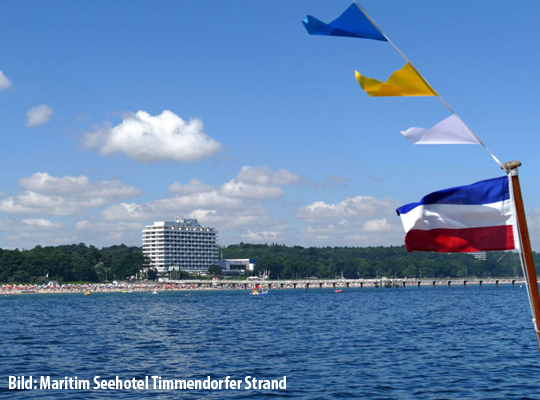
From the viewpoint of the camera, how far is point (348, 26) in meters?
11.9

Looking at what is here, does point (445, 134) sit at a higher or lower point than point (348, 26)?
lower

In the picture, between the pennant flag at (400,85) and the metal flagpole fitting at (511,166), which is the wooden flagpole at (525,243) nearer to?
the metal flagpole fitting at (511,166)

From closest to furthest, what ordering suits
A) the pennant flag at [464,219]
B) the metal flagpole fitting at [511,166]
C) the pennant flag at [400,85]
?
1. the metal flagpole fitting at [511,166]
2. the pennant flag at [400,85]
3. the pennant flag at [464,219]

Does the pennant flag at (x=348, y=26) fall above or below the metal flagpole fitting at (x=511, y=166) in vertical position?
above

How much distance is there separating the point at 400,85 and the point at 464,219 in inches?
115

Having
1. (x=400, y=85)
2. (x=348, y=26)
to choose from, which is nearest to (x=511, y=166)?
(x=400, y=85)

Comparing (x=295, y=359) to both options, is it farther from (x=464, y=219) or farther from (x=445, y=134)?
(x=445, y=134)

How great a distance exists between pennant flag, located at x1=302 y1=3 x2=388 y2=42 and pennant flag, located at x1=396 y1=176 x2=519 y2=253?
338cm

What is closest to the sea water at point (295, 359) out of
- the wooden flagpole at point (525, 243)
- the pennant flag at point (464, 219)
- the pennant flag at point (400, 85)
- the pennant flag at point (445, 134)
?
the pennant flag at point (464, 219)

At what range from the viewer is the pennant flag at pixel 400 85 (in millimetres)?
11375

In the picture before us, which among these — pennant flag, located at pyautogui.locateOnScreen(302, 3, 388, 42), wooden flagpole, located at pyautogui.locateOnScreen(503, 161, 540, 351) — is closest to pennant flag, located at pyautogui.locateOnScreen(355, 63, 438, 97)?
pennant flag, located at pyautogui.locateOnScreen(302, 3, 388, 42)

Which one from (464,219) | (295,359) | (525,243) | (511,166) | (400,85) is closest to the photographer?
(511,166)

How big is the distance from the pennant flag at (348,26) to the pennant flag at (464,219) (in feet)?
11.1

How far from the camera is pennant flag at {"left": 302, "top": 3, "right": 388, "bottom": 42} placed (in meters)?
11.7
